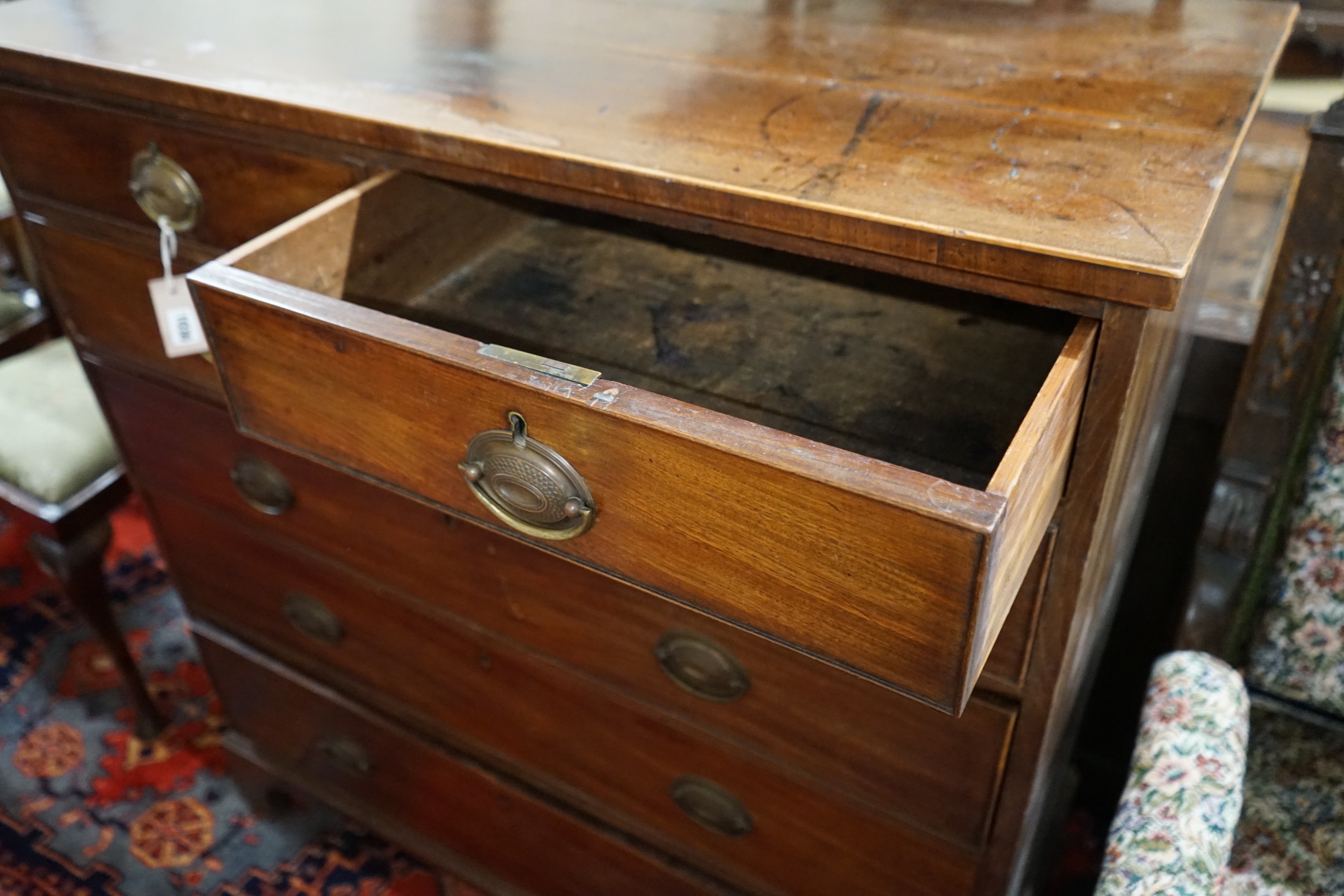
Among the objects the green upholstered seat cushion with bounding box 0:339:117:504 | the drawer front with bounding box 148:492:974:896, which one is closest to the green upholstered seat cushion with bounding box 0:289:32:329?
the green upholstered seat cushion with bounding box 0:339:117:504

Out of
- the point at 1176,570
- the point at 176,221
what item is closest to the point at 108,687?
the point at 176,221

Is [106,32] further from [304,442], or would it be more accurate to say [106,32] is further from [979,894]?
[979,894]

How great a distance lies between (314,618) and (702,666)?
1.61 ft

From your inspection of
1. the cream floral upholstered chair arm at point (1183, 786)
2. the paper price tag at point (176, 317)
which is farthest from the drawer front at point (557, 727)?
the paper price tag at point (176, 317)

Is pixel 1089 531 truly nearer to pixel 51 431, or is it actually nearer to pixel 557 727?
pixel 557 727

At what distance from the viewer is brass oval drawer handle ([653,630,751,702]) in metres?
0.74

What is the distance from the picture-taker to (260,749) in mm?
1296

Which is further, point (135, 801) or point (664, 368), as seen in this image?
point (135, 801)

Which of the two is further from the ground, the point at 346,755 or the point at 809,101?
the point at 809,101

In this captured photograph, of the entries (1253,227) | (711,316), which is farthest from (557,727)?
(1253,227)

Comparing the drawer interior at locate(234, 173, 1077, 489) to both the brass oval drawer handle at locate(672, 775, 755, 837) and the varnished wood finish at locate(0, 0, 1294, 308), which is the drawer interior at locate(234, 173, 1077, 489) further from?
the brass oval drawer handle at locate(672, 775, 755, 837)

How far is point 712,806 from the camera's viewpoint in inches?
33.8

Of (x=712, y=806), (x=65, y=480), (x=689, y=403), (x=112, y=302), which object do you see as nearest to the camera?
(x=689, y=403)

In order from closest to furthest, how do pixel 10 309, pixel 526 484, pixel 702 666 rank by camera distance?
pixel 526 484 → pixel 702 666 → pixel 10 309
